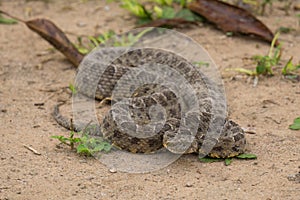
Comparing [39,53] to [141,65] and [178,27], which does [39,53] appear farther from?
[178,27]

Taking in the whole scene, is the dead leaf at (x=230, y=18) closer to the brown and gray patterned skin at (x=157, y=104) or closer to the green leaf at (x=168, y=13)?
the green leaf at (x=168, y=13)

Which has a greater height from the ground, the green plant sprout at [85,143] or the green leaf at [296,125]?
the green leaf at [296,125]

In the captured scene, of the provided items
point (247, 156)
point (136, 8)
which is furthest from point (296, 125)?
point (136, 8)

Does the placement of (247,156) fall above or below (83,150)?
above

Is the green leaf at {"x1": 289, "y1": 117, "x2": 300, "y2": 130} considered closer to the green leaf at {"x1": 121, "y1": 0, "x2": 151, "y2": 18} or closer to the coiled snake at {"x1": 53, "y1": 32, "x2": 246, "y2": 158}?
the coiled snake at {"x1": 53, "y1": 32, "x2": 246, "y2": 158}

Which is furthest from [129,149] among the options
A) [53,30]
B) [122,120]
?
[53,30]

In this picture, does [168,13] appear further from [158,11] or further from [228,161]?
[228,161]

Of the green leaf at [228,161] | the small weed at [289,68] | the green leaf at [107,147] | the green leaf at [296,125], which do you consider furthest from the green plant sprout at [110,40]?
the green leaf at [228,161]
